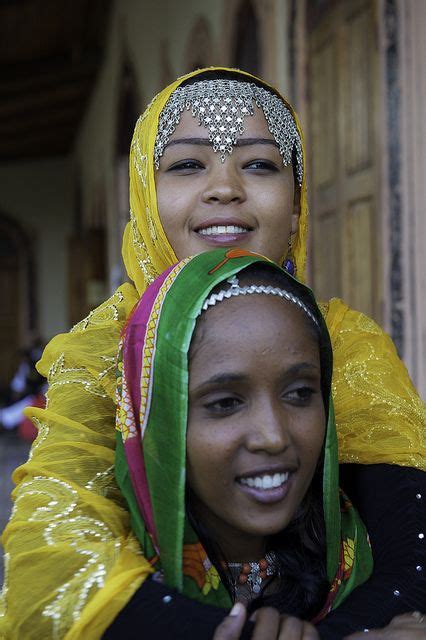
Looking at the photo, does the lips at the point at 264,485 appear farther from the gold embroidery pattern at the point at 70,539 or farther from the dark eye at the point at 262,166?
the dark eye at the point at 262,166

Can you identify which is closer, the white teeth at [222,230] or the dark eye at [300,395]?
the dark eye at [300,395]

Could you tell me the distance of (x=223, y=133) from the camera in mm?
1787

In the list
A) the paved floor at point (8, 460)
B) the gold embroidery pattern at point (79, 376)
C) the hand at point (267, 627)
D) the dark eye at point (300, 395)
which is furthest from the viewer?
the paved floor at point (8, 460)

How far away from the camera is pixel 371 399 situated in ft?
5.69

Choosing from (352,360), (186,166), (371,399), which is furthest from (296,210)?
(371,399)

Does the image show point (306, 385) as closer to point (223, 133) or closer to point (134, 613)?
point (134, 613)

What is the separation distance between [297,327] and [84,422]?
46cm

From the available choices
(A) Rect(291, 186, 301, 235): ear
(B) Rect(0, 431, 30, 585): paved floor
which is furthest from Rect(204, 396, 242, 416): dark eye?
(B) Rect(0, 431, 30, 585): paved floor

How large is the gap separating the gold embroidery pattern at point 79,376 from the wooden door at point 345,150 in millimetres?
2347

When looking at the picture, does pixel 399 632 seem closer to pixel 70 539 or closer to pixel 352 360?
pixel 70 539

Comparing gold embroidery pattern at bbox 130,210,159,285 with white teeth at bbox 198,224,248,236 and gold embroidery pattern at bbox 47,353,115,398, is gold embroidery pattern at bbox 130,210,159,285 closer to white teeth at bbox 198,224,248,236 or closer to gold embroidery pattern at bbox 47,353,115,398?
white teeth at bbox 198,224,248,236

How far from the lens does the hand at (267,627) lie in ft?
3.92

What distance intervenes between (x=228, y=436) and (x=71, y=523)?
0.97 ft

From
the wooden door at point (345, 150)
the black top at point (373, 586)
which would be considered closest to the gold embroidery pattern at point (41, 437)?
the black top at point (373, 586)
